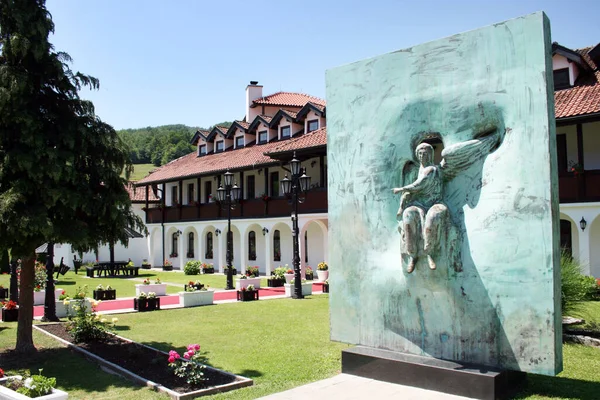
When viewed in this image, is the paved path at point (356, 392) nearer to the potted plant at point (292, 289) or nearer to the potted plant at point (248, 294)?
the potted plant at point (248, 294)

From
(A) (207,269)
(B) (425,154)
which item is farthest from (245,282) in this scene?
(B) (425,154)

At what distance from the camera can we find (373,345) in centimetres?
727

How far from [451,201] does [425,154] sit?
2.21 ft

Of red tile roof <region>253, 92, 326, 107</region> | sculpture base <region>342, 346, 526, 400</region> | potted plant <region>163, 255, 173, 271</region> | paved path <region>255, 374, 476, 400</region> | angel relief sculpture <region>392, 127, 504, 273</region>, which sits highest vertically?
red tile roof <region>253, 92, 326, 107</region>

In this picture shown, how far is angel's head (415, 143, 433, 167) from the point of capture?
6625mm

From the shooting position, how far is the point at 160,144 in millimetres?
92312

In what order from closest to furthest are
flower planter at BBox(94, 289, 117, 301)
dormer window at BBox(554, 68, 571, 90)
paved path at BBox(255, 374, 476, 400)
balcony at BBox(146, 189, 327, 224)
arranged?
paved path at BBox(255, 374, 476, 400)
flower planter at BBox(94, 289, 117, 301)
dormer window at BBox(554, 68, 571, 90)
balcony at BBox(146, 189, 327, 224)

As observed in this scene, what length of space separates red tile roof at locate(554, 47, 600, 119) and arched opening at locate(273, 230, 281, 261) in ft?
53.3

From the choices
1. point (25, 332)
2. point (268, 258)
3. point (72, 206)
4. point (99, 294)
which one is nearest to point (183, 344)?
point (25, 332)

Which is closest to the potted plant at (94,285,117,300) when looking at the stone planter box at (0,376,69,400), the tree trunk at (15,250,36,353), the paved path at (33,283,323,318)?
the paved path at (33,283,323,318)

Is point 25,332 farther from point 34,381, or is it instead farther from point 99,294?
point 99,294

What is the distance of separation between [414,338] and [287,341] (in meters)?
3.76

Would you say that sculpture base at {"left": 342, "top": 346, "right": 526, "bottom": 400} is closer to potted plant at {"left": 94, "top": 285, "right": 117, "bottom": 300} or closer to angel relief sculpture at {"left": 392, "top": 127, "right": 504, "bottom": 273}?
angel relief sculpture at {"left": 392, "top": 127, "right": 504, "bottom": 273}

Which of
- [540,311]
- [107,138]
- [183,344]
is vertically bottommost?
[183,344]
